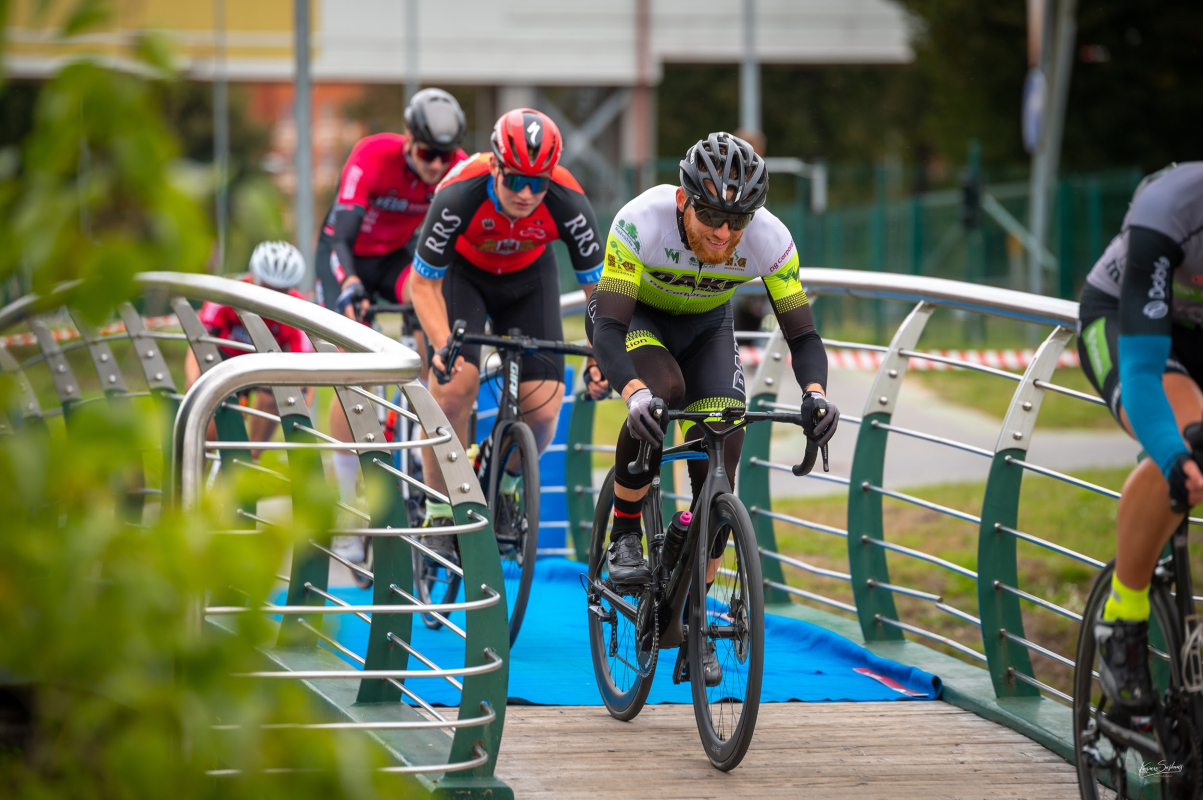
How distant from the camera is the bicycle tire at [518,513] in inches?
229

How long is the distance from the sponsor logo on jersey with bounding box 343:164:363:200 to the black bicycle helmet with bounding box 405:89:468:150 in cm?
70

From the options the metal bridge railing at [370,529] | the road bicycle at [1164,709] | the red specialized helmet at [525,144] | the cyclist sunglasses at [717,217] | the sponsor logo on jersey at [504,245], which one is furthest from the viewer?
the sponsor logo on jersey at [504,245]

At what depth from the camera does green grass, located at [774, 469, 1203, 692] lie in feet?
33.7

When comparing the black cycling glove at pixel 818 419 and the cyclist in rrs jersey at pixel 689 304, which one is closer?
the black cycling glove at pixel 818 419

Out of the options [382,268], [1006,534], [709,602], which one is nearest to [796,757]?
[709,602]

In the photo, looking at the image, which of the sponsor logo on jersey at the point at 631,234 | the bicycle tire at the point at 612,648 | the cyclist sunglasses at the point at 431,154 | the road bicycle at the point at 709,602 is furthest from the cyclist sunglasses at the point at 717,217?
the cyclist sunglasses at the point at 431,154

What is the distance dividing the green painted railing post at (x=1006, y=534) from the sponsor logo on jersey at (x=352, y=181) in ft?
13.7

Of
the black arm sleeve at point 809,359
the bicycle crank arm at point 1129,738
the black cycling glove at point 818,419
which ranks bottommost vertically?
the bicycle crank arm at point 1129,738

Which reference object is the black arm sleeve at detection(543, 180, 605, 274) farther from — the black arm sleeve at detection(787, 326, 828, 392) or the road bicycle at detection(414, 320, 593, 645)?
the black arm sleeve at detection(787, 326, 828, 392)

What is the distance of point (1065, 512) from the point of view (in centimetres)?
1182

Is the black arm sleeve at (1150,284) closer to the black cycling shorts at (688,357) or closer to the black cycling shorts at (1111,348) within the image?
the black cycling shorts at (1111,348)

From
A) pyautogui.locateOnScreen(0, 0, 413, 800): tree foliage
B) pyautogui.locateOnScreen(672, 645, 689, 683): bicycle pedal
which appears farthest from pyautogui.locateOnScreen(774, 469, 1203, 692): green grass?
pyautogui.locateOnScreen(0, 0, 413, 800): tree foliage

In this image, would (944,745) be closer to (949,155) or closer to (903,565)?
(903,565)

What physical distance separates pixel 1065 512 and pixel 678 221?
803cm
